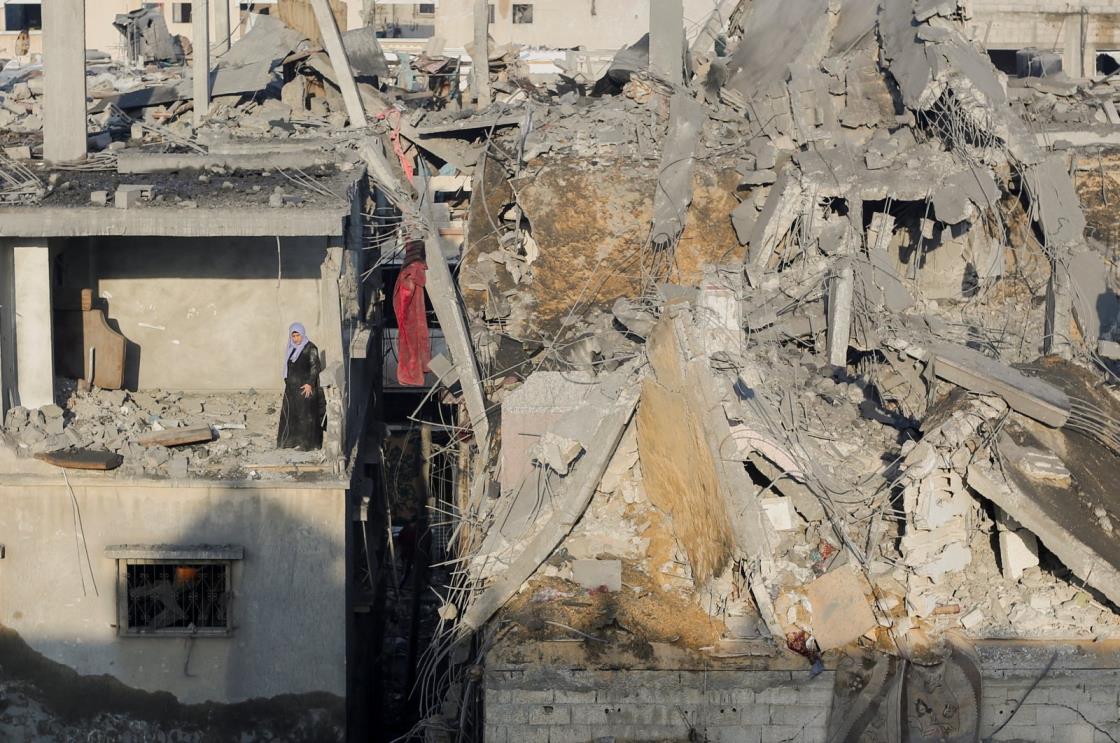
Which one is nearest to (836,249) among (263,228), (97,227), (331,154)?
(331,154)

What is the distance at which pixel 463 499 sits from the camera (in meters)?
14.9

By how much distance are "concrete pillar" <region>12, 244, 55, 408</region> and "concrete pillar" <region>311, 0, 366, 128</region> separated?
22.0 ft

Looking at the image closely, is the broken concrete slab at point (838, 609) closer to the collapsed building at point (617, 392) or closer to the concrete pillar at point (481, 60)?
the collapsed building at point (617, 392)

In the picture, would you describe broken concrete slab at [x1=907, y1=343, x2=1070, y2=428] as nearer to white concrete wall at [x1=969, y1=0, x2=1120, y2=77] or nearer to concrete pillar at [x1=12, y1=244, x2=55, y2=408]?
concrete pillar at [x1=12, y1=244, x2=55, y2=408]

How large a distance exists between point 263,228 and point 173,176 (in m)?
1.93

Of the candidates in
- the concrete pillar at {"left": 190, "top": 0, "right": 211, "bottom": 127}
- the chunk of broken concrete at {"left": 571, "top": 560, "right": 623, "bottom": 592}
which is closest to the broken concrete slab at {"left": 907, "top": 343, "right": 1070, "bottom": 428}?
the chunk of broken concrete at {"left": 571, "top": 560, "right": 623, "bottom": 592}

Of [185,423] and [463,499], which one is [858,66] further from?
[185,423]

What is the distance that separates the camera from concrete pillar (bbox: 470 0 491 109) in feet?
78.2

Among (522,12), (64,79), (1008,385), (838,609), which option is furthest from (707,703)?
(522,12)

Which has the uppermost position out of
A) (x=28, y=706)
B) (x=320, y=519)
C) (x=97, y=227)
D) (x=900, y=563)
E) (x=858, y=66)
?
(x=858, y=66)

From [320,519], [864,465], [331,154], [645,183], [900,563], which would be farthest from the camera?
[645,183]

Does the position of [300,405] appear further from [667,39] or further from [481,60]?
[481,60]

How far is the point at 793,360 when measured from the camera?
41.4 feet

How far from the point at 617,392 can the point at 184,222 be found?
13.6ft
